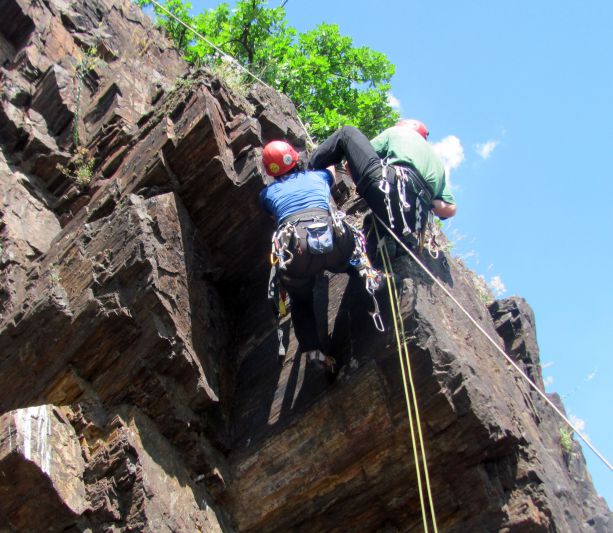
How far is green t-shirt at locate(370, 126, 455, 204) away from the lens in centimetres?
804

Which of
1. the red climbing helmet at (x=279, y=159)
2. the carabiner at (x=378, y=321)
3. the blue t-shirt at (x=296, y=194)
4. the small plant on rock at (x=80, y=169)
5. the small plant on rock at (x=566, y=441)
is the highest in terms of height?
the small plant on rock at (x=80, y=169)

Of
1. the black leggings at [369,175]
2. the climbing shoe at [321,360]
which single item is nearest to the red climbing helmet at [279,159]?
the black leggings at [369,175]

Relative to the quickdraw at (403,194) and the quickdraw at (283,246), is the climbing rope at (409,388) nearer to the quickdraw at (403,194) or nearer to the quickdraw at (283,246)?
the quickdraw at (403,194)

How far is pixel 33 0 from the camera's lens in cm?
1316

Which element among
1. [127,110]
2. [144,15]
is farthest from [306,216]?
[144,15]

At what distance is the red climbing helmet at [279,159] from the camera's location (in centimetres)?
809

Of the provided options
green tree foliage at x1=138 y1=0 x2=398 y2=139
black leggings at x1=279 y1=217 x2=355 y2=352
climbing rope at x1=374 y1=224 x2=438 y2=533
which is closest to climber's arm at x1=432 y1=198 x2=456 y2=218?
climbing rope at x1=374 y1=224 x2=438 y2=533

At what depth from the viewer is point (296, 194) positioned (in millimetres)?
7719

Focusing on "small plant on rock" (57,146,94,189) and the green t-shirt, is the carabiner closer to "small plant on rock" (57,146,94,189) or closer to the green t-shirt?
the green t-shirt

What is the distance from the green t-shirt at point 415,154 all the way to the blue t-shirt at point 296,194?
2.39 feet

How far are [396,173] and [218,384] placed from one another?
9.51 feet

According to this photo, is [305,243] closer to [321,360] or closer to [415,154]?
[321,360]

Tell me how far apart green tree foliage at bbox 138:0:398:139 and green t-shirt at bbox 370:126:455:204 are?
28.5 ft

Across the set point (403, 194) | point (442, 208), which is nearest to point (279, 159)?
point (403, 194)
